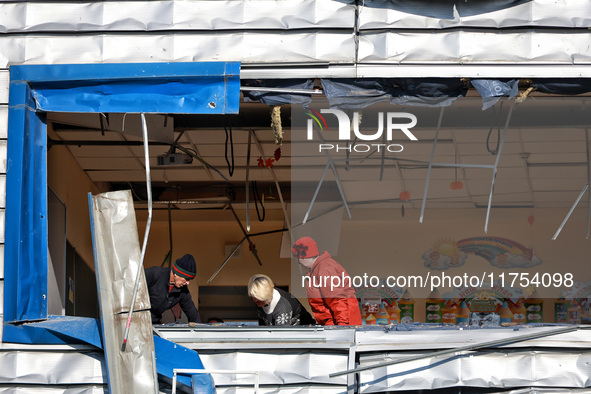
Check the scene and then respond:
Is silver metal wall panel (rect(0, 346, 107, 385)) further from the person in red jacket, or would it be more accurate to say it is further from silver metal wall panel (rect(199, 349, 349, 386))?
the person in red jacket

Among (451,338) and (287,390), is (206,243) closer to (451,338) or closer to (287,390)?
(287,390)

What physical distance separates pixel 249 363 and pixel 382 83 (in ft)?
7.61

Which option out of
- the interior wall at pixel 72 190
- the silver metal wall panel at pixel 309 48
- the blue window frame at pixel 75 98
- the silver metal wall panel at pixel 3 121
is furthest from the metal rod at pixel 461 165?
the interior wall at pixel 72 190

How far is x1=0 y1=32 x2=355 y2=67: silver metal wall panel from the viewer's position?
20.7ft

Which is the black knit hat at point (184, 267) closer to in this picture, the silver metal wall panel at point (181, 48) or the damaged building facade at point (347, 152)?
the damaged building facade at point (347, 152)

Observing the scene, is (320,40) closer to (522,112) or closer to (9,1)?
(522,112)

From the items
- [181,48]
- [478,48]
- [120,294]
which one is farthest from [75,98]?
[478,48]

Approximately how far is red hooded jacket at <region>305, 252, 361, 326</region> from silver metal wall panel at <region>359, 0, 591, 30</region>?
195cm

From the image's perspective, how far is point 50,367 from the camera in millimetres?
6105

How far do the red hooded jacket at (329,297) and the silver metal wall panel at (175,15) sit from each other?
6.38 ft

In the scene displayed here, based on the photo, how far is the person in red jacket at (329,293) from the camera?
6.65 m

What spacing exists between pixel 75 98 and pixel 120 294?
154cm

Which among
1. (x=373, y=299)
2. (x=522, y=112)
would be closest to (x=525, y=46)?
(x=522, y=112)

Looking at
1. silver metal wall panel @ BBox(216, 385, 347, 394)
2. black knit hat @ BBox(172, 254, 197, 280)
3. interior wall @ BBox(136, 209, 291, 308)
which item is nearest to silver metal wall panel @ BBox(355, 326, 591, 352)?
silver metal wall panel @ BBox(216, 385, 347, 394)
